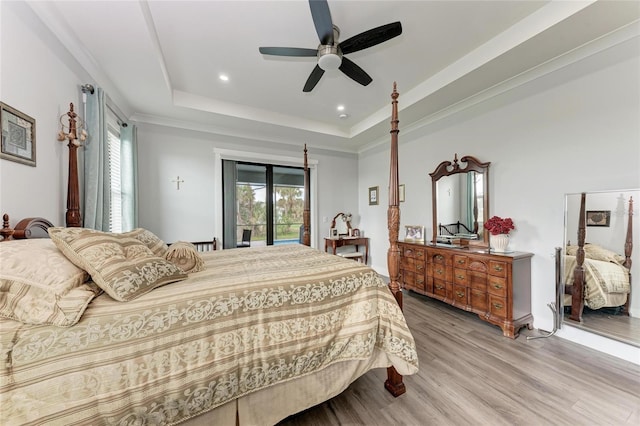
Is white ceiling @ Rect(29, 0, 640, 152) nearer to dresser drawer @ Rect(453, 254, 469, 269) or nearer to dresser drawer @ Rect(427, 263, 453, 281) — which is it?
dresser drawer @ Rect(453, 254, 469, 269)

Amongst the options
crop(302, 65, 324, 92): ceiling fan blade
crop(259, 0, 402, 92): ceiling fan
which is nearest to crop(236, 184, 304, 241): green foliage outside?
crop(302, 65, 324, 92): ceiling fan blade

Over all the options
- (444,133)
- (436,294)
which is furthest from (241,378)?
(444,133)

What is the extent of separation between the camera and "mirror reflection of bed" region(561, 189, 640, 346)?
195 centimetres

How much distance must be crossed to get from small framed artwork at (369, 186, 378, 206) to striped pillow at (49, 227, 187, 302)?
418cm

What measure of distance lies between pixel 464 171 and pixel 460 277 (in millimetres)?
1449

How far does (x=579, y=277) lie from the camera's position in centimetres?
221

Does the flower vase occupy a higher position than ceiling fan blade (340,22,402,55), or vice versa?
ceiling fan blade (340,22,402,55)

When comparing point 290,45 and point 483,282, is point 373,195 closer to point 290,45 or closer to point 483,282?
point 483,282

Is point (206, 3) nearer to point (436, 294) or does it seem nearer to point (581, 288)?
point (436, 294)

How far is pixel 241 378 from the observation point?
115cm

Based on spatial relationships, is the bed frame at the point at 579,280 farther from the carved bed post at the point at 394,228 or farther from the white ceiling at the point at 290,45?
the carved bed post at the point at 394,228

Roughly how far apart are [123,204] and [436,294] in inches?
173

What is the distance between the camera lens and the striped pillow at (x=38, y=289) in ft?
2.93

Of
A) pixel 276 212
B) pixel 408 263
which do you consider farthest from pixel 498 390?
pixel 276 212
